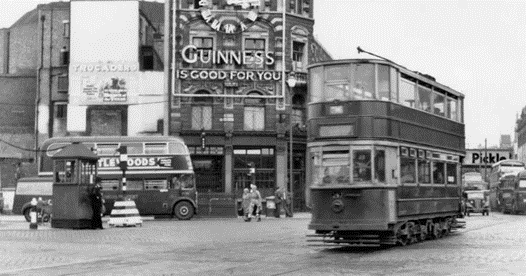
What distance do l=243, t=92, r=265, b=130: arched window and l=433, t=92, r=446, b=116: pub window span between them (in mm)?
29075

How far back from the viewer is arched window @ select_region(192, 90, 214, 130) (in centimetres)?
5328

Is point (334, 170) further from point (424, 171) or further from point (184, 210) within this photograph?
point (184, 210)

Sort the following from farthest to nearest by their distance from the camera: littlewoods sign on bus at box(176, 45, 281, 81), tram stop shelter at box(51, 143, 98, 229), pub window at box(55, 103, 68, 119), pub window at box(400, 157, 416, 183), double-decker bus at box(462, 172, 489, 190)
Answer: double-decker bus at box(462, 172, 489, 190)
pub window at box(55, 103, 68, 119)
littlewoods sign on bus at box(176, 45, 281, 81)
tram stop shelter at box(51, 143, 98, 229)
pub window at box(400, 157, 416, 183)

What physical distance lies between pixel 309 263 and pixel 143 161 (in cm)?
2745

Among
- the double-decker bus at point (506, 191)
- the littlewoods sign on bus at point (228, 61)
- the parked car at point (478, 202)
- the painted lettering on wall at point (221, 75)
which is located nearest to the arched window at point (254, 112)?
the painted lettering on wall at point (221, 75)

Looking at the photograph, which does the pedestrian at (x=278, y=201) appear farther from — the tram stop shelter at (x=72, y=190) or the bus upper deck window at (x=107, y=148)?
the tram stop shelter at (x=72, y=190)

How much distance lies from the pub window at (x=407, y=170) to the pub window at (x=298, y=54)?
1310 inches

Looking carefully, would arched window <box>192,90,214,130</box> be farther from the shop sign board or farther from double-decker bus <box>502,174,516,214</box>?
the shop sign board

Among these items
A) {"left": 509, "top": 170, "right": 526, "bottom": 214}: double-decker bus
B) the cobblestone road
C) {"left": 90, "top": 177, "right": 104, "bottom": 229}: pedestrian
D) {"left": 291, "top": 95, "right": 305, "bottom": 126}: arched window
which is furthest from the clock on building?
the cobblestone road

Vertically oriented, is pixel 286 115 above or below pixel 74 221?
above

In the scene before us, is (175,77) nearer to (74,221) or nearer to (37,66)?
(37,66)

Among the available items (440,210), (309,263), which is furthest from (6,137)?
(309,263)

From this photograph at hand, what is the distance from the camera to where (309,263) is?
16.4 m

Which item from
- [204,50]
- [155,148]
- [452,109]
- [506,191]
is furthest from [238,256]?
[506,191]
